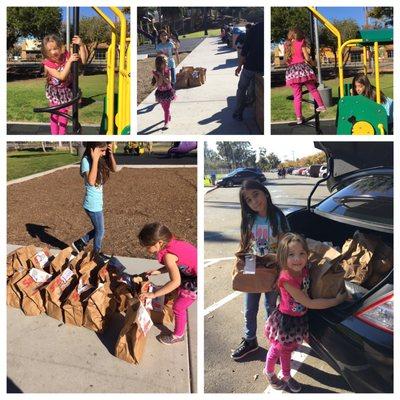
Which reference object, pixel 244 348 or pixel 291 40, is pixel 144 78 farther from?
pixel 244 348

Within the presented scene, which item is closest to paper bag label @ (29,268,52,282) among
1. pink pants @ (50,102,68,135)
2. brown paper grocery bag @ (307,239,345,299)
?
pink pants @ (50,102,68,135)

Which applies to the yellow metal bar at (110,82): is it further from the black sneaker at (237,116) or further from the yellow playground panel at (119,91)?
the black sneaker at (237,116)

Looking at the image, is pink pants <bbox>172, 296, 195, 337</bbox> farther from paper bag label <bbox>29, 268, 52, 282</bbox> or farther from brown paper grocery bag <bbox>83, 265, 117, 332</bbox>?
paper bag label <bbox>29, 268, 52, 282</bbox>

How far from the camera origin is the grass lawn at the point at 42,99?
115 inches

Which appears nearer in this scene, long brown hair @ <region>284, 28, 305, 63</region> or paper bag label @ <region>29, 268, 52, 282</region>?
long brown hair @ <region>284, 28, 305, 63</region>

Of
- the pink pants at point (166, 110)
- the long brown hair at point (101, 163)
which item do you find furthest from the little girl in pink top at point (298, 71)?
the long brown hair at point (101, 163)

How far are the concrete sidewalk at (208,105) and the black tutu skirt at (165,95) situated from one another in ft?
0.13

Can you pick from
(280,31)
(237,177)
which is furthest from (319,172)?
(280,31)

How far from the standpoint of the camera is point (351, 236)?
2.59m

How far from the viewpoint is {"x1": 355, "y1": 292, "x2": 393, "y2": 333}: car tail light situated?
7.30 feet

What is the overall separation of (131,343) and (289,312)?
3.09 feet

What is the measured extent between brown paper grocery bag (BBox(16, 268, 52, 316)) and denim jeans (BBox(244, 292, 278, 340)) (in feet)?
4.55

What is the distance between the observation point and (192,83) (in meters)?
3.00

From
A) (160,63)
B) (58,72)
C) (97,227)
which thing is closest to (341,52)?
(160,63)
